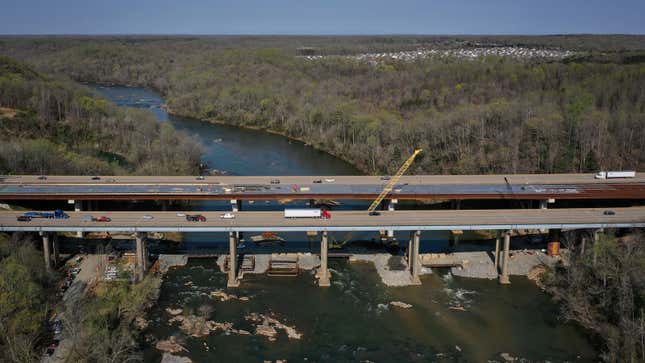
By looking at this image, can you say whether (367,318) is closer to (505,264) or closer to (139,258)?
(505,264)

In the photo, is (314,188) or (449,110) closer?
(314,188)

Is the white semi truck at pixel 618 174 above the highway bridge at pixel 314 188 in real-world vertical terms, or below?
above

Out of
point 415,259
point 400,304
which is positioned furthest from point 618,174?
point 400,304

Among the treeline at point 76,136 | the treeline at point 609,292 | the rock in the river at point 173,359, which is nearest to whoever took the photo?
the treeline at point 609,292

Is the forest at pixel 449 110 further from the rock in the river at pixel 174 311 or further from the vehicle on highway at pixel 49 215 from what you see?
the vehicle on highway at pixel 49 215

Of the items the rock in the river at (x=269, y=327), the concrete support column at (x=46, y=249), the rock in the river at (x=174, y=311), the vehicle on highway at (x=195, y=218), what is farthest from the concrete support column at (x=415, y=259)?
the concrete support column at (x=46, y=249)

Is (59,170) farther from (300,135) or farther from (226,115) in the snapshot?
(226,115)
